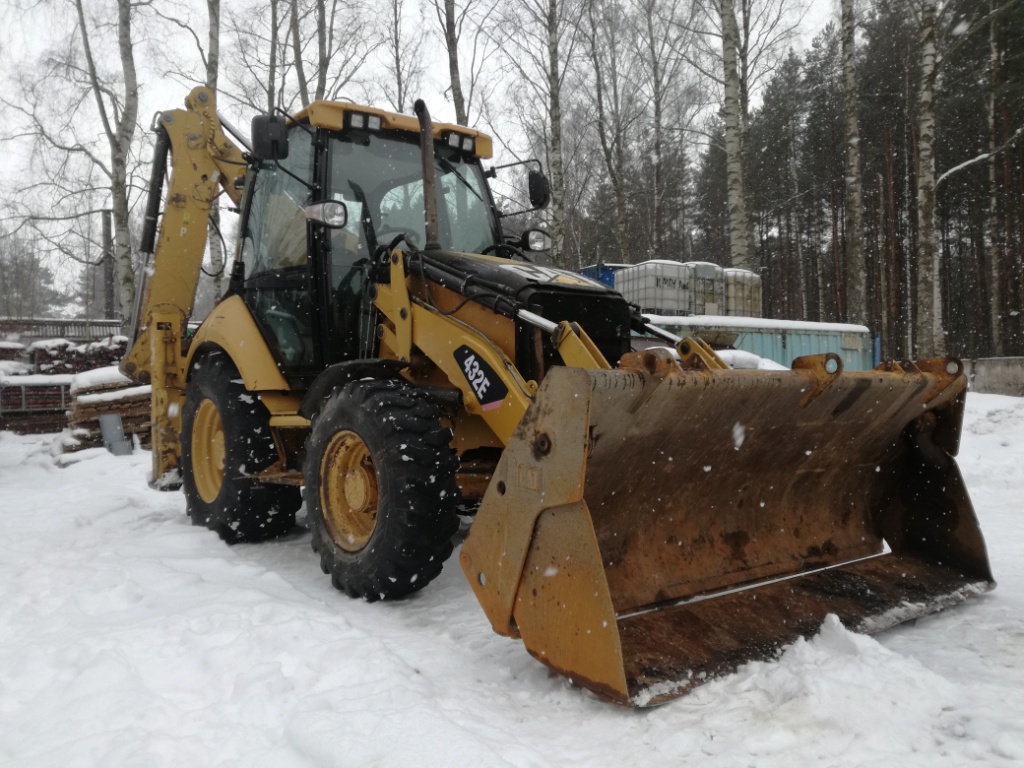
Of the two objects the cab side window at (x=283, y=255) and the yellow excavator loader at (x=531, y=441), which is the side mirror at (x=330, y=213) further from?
the cab side window at (x=283, y=255)

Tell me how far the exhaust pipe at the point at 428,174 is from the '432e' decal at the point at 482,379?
850 mm

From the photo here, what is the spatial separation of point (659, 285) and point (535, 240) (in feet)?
31.7

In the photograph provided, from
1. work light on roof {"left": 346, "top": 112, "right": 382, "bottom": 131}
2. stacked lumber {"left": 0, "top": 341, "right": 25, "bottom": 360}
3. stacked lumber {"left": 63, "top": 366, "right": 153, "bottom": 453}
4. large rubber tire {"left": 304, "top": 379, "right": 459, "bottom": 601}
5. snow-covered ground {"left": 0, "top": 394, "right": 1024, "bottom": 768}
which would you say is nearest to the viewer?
snow-covered ground {"left": 0, "top": 394, "right": 1024, "bottom": 768}

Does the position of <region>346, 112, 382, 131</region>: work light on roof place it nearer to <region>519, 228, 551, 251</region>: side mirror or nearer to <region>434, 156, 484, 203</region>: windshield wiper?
<region>434, 156, 484, 203</region>: windshield wiper

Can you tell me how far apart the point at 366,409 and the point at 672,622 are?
1646 mm

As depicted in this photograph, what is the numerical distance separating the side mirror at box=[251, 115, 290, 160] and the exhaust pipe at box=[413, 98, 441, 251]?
28.9 inches

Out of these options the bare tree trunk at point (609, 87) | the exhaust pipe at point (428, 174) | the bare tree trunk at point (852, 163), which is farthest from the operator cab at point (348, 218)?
the bare tree trunk at point (609, 87)

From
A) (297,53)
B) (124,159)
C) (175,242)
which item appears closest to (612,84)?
(297,53)

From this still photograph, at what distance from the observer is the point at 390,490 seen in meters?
3.39

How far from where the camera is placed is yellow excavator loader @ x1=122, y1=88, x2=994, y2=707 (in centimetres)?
271

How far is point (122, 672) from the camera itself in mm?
2760

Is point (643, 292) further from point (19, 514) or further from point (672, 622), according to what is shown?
point (672, 622)

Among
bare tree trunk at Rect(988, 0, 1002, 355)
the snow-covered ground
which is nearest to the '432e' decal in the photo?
the snow-covered ground

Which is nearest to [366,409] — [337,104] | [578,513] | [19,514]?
[578,513]
